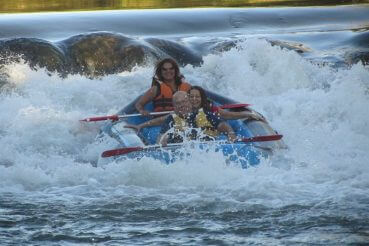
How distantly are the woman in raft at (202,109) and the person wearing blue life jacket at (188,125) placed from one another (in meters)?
0.06

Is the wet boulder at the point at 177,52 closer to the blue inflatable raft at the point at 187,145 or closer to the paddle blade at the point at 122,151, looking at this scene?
the blue inflatable raft at the point at 187,145

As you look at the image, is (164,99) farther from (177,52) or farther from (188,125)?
(177,52)

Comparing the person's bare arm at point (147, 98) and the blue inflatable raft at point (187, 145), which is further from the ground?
the person's bare arm at point (147, 98)

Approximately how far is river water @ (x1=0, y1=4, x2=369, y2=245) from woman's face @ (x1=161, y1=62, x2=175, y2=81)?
1.13 metres

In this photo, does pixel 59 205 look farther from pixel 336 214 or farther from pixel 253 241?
pixel 336 214

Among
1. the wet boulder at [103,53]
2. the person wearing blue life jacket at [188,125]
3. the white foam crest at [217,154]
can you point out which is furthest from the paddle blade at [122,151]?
the wet boulder at [103,53]

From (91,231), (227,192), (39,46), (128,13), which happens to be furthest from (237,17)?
(91,231)

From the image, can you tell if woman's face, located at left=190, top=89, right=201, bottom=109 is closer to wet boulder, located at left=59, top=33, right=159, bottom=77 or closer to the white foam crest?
the white foam crest

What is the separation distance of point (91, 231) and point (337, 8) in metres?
14.2

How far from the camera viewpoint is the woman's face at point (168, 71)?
942cm

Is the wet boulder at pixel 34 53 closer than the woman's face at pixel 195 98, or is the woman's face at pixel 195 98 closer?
the woman's face at pixel 195 98

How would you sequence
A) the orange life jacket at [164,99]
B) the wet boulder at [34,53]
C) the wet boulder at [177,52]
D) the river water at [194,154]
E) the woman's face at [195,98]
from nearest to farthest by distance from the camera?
the river water at [194,154], the woman's face at [195,98], the orange life jacket at [164,99], the wet boulder at [34,53], the wet boulder at [177,52]

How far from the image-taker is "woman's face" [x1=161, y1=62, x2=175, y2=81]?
30.9 feet

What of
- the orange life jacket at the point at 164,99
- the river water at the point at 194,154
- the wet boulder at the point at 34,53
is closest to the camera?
the river water at the point at 194,154
